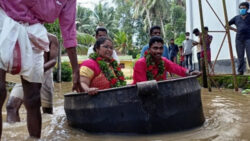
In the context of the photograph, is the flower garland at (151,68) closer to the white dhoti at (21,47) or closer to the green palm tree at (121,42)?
the white dhoti at (21,47)

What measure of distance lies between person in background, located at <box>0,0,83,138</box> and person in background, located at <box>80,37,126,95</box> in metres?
0.97

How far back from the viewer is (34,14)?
2191 millimetres

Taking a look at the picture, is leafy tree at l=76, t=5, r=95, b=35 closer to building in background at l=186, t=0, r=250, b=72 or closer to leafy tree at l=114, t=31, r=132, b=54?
leafy tree at l=114, t=31, r=132, b=54

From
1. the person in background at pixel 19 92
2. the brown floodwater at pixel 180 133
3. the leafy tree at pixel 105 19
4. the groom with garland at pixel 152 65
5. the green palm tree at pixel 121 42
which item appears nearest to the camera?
the brown floodwater at pixel 180 133

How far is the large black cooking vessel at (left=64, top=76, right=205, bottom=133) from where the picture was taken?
8.68 feet

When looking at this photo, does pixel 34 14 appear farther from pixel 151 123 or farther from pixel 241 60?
pixel 241 60

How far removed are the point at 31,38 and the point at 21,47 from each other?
0.41ft

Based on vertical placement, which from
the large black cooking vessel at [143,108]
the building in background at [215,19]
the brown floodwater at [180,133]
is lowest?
the brown floodwater at [180,133]

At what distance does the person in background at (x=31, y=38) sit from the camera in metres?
1.98

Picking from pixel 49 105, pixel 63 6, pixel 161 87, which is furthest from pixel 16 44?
pixel 49 105

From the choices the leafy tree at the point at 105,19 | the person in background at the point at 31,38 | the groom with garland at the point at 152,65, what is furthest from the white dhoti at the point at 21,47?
the leafy tree at the point at 105,19

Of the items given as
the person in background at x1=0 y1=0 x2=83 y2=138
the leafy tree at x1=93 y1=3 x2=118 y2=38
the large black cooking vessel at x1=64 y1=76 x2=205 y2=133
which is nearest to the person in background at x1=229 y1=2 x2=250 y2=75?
the large black cooking vessel at x1=64 y1=76 x2=205 y2=133

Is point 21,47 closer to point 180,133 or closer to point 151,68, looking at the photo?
point 180,133

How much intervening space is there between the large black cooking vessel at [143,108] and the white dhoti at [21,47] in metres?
0.73
